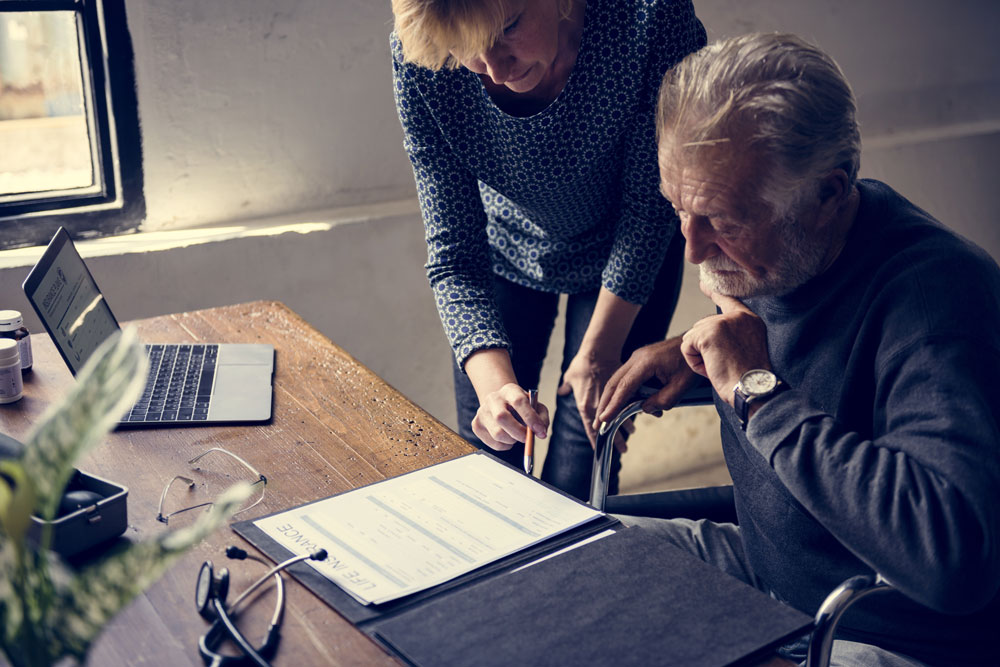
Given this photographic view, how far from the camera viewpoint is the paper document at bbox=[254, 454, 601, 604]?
38.1 inches

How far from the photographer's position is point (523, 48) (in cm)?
138

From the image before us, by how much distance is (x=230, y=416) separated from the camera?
4.39ft

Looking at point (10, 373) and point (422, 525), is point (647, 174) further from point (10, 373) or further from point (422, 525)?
point (10, 373)

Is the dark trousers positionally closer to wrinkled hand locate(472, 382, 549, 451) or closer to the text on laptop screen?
wrinkled hand locate(472, 382, 549, 451)

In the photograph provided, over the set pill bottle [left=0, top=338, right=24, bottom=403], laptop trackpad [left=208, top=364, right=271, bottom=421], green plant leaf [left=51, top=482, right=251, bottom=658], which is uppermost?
green plant leaf [left=51, top=482, right=251, bottom=658]

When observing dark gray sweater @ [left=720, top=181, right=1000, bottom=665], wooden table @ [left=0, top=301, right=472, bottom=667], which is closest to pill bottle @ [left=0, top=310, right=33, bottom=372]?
wooden table @ [left=0, top=301, right=472, bottom=667]

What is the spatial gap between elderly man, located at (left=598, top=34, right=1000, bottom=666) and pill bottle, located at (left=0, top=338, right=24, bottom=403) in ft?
3.16

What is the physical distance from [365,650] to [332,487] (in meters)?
0.32

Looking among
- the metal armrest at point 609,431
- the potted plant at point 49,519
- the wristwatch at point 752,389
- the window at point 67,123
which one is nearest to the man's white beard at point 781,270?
the wristwatch at point 752,389

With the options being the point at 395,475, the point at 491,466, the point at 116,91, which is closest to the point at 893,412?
the point at 491,466

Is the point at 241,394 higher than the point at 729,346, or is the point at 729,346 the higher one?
the point at 729,346

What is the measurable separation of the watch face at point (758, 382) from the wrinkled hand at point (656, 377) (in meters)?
0.32

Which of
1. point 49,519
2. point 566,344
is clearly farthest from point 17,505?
point 566,344

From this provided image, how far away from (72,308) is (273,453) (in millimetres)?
411
